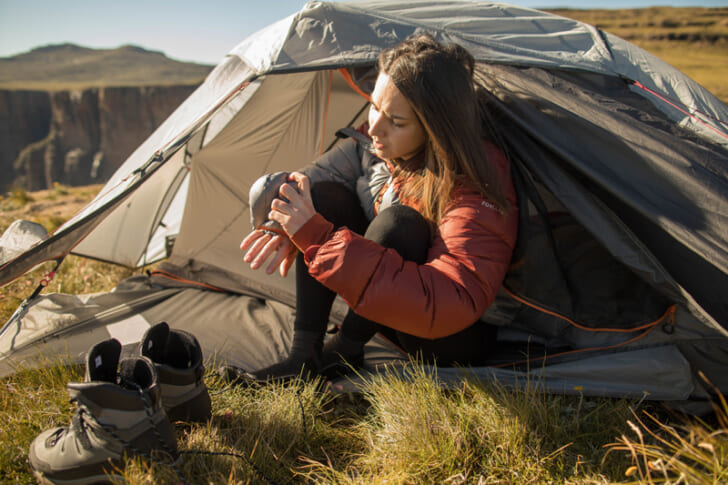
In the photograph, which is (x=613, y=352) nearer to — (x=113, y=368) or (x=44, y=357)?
(x=113, y=368)

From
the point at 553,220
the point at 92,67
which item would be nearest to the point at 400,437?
the point at 553,220

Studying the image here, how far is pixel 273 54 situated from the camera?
69.8 inches

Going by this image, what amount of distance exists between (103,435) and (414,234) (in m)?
0.98

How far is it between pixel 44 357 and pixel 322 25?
165cm

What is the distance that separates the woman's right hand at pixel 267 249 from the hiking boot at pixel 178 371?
1.04 feet

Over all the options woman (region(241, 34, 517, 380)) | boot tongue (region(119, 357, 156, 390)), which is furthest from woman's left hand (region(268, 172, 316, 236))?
boot tongue (region(119, 357, 156, 390))

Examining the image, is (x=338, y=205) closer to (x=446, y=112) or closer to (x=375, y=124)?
(x=375, y=124)

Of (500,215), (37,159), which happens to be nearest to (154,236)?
(500,215)

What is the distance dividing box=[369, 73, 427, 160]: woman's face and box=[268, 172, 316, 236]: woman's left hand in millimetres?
305

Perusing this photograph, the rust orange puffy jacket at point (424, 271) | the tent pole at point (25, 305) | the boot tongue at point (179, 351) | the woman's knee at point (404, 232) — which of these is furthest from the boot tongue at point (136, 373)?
the tent pole at point (25, 305)

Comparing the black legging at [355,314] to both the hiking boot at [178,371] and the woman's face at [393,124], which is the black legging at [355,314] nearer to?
the woman's face at [393,124]

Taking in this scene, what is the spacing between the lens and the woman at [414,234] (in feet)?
4.16

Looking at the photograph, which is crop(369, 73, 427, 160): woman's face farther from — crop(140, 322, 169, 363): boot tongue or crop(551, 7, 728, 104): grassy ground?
crop(551, 7, 728, 104): grassy ground

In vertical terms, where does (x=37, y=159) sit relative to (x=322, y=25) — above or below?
below
